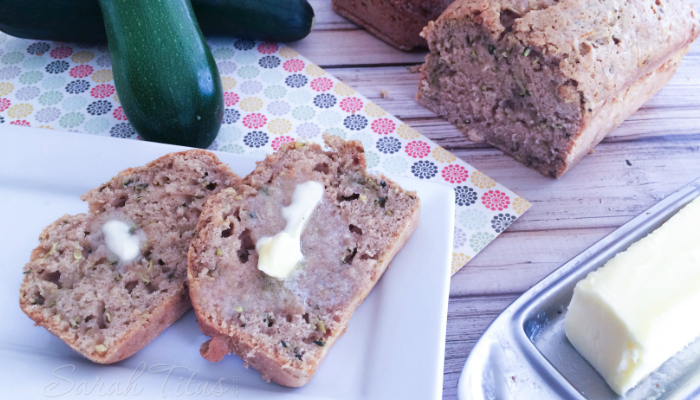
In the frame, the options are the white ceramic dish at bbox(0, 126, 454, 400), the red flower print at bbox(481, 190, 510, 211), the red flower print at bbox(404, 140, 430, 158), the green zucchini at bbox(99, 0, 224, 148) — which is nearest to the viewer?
the white ceramic dish at bbox(0, 126, 454, 400)

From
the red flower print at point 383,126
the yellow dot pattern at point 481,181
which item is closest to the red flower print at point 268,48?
the red flower print at point 383,126

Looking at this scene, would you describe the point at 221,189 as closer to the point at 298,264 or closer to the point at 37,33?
the point at 298,264

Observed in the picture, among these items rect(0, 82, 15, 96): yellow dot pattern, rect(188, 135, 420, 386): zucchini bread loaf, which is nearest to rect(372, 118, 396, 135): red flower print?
rect(188, 135, 420, 386): zucchini bread loaf

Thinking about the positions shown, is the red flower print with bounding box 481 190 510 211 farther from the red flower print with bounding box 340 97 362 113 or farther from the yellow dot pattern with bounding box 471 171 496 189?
the red flower print with bounding box 340 97 362 113

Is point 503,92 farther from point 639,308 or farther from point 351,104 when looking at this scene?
point 639,308

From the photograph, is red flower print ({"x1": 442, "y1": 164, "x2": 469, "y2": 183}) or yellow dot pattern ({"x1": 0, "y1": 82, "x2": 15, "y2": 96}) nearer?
red flower print ({"x1": 442, "y1": 164, "x2": 469, "y2": 183})

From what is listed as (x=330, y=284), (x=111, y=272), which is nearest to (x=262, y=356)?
(x=330, y=284)

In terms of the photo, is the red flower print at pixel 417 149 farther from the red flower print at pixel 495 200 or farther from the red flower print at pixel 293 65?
the red flower print at pixel 293 65
